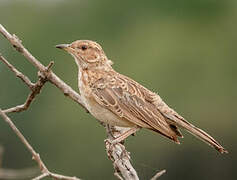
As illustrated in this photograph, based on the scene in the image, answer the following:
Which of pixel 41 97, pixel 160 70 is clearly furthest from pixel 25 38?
pixel 160 70

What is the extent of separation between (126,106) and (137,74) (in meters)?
32.0

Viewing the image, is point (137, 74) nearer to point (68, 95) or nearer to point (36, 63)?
point (68, 95)

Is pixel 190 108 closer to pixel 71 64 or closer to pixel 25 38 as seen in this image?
pixel 71 64

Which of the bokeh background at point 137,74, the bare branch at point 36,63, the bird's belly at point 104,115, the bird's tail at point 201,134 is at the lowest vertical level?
the bird's tail at point 201,134

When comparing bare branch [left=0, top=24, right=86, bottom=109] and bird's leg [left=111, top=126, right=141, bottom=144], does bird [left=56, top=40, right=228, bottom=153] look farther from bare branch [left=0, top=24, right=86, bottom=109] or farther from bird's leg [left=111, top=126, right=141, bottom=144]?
bare branch [left=0, top=24, right=86, bottom=109]

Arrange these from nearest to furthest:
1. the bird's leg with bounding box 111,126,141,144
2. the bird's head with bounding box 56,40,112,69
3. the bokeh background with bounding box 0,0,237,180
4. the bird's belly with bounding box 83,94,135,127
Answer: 1. the bird's leg with bounding box 111,126,141,144
2. the bird's belly with bounding box 83,94,135,127
3. the bird's head with bounding box 56,40,112,69
4. the bokeh background with bounding box 0,0,237,180

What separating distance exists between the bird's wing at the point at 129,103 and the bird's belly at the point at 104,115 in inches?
1.7

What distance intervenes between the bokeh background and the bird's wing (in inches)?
764

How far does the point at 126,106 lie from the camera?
10000 mm

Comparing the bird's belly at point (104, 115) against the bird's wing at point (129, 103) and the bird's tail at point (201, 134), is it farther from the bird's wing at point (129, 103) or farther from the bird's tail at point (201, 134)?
the bird's tail at point (201, 134)

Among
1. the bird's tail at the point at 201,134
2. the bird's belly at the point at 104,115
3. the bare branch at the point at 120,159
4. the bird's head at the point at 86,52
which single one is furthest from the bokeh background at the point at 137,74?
the bare branch at the point at 120,159

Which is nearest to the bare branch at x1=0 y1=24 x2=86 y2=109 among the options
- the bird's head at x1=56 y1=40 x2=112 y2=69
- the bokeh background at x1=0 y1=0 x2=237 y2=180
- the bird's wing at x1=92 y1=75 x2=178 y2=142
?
the bird's wing at x1=92 y1=75 x2=178 y2=142

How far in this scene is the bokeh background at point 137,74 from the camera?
37.4 m

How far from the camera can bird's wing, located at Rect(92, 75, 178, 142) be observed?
9.74 m
